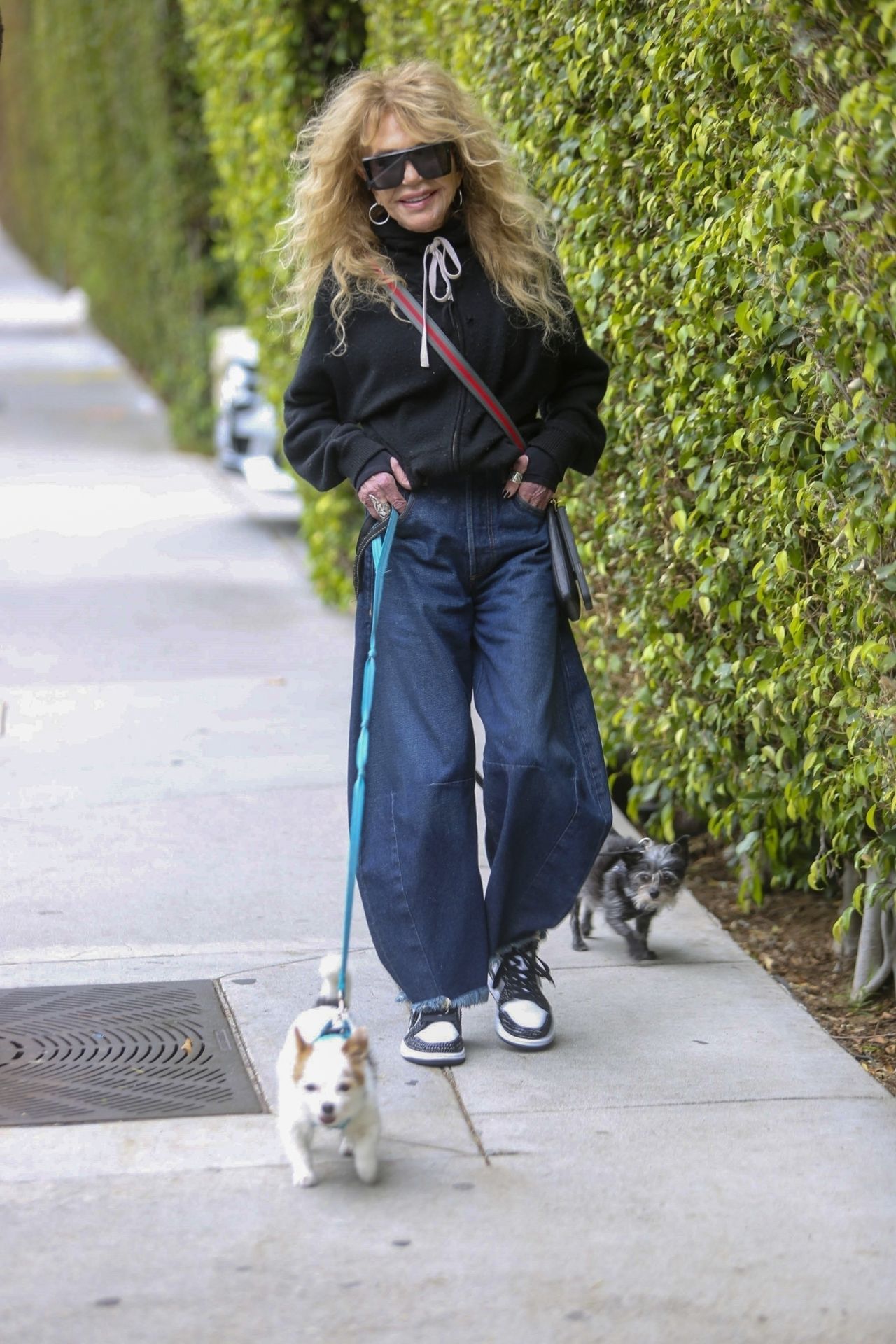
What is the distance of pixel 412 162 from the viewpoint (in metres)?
3.80

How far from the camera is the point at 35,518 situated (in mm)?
11406

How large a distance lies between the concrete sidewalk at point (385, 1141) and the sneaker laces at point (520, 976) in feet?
0.43

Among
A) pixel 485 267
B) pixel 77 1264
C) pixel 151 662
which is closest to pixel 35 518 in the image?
pixel 151 662

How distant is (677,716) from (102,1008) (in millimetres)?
1722

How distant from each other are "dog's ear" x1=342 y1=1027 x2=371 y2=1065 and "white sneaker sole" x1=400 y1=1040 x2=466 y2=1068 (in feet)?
2.21

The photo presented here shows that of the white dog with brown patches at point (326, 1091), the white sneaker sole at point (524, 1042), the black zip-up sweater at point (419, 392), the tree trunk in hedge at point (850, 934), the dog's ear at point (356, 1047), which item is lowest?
the tree trunk in hedge at point (850, 934)

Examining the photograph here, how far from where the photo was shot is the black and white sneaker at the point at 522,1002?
401 cm

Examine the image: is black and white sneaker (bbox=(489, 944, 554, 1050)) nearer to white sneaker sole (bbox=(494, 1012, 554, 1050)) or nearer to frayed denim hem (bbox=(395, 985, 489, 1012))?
white sneaker sole (bbox=(494, 1012, 554, 1050))

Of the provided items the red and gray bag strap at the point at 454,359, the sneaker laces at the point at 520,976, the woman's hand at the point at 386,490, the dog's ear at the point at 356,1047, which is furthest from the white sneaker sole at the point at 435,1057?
the red and gray bag strap at the point at 454,359

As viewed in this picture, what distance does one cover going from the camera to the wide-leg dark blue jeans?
3891 mm

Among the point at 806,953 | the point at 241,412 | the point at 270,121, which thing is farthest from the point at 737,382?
the point at 241,412

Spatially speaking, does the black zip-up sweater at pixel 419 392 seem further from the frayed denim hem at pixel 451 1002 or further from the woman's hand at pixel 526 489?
the frayed denim hem at pixel 451 1002

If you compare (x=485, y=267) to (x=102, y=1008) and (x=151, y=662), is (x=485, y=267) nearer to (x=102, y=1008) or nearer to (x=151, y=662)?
(x=102, y=1008)

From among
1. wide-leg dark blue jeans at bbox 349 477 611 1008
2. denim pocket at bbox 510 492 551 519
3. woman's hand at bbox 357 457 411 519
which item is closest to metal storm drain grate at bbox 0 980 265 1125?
wide-leg dark blue jeans at bbox 349 477 611 1008
